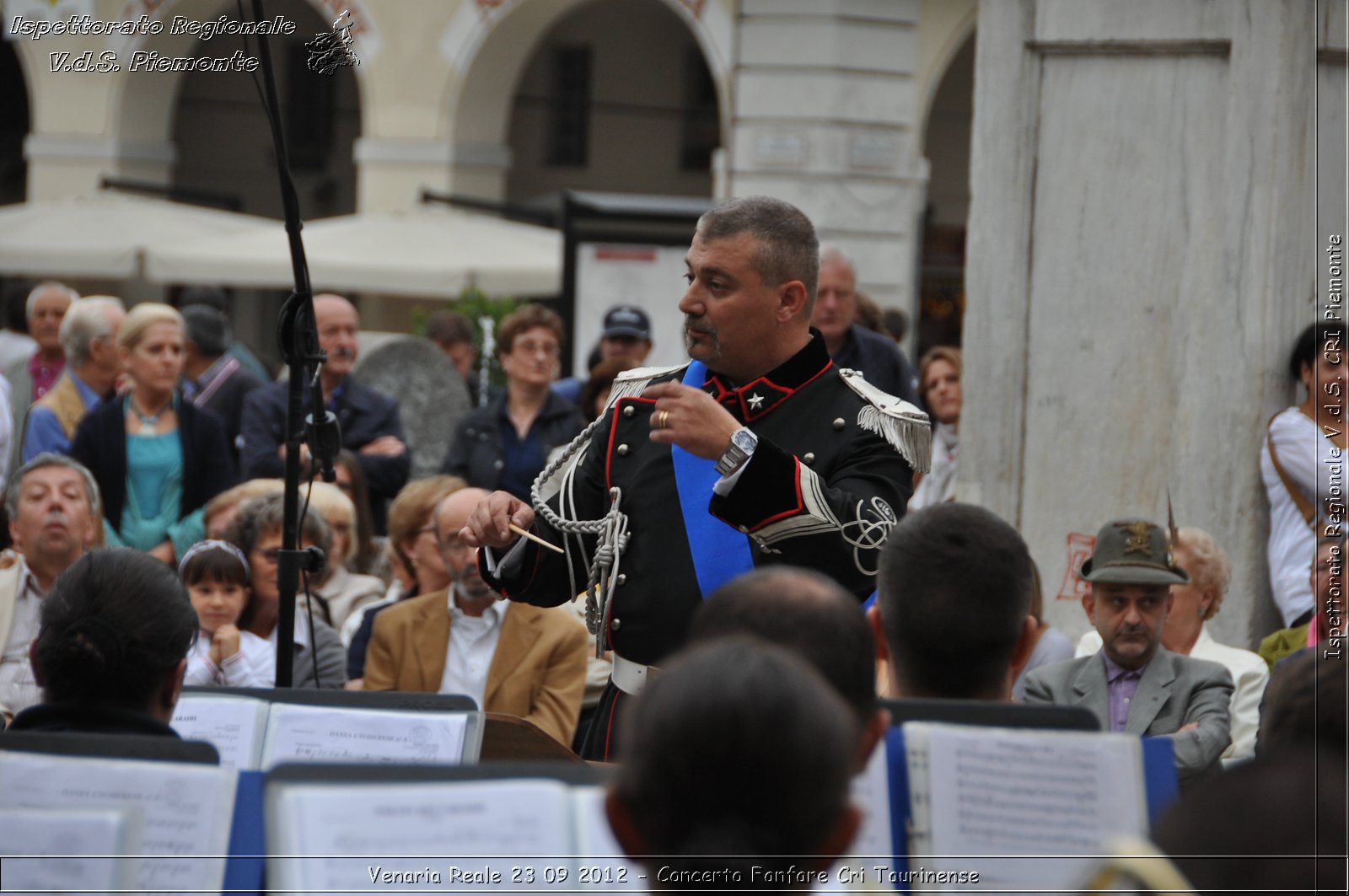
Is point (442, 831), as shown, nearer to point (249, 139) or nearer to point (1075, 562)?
point (1075, 562)

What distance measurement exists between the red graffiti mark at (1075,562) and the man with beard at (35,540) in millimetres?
3028

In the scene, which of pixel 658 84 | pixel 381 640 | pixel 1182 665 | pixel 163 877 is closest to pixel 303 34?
pixel 658 84

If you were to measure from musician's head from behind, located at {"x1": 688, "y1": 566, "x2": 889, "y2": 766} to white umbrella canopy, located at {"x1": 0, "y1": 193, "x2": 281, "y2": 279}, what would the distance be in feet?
47.0

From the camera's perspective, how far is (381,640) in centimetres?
533

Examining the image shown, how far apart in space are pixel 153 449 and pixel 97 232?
1053 centimetres

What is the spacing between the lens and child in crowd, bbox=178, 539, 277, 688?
5.08 meters

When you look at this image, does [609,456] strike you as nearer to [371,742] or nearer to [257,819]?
[371,742]

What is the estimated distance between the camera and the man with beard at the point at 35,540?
5199 millimetres

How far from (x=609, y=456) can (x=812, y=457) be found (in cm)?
44

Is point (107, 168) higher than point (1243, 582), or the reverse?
point (107, 168)

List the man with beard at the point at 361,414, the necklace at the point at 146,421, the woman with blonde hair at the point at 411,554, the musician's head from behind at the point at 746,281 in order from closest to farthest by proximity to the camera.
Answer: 1. the musician's head from behind at the point at 746,281
2. the woman with blonde hair at the point at 411,554
3. the necklace at the point at 146,421
4. the man with beard at the point at 361,414

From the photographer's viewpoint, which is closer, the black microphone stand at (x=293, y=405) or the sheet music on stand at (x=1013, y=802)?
the sheet music on stand at (x=1013, y=802)

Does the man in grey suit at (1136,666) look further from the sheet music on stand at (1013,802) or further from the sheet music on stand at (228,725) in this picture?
the sheet music on stand at (228,725)

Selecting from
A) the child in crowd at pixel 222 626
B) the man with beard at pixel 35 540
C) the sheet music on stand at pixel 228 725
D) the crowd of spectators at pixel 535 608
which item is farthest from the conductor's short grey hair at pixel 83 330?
the sheet music on stand at pixel 228 725
